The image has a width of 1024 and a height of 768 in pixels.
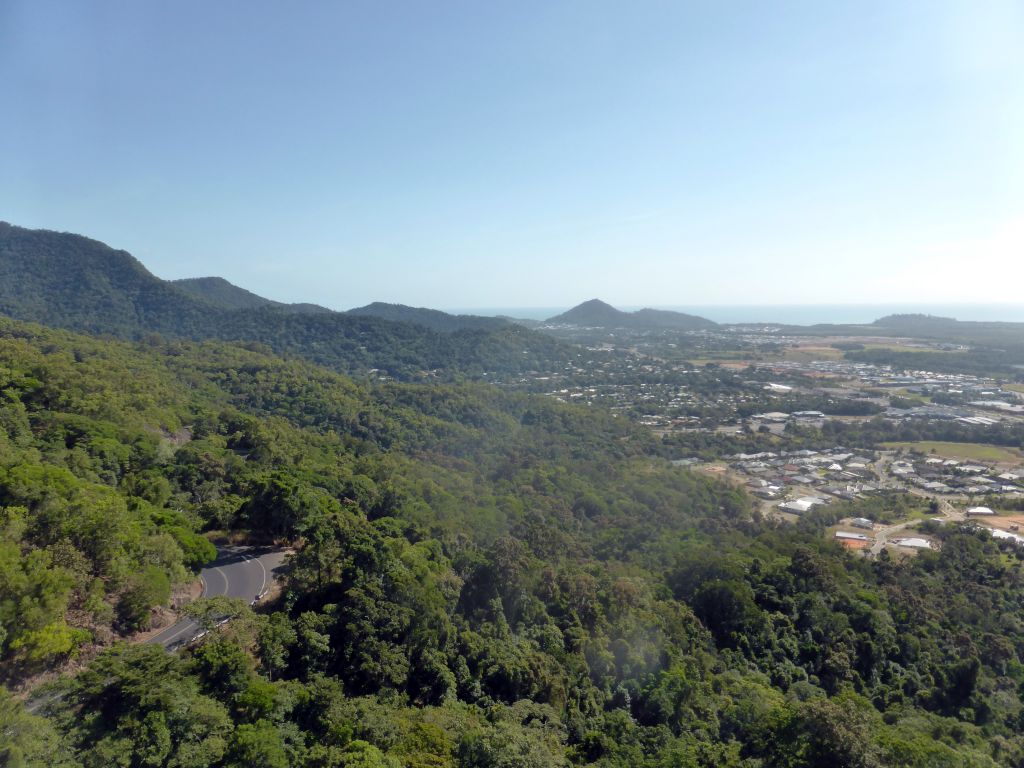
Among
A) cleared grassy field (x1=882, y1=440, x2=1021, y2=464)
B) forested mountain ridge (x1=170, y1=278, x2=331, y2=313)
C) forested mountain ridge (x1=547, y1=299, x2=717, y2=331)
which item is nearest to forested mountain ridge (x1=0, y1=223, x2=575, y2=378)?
forested mountain ridge (x1=170, y1=278, x2=331, y2=313)

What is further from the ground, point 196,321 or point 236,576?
point 196,321

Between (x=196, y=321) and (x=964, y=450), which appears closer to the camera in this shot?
(x=964, y=450)

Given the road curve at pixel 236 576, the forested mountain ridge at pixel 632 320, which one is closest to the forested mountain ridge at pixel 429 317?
the forested mountain ridge at pixel 632 320

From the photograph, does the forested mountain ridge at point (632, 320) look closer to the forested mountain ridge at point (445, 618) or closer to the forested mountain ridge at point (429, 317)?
the forested mountain ridge at point (429, 317)

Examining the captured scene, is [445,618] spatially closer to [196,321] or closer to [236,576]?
[236,576]

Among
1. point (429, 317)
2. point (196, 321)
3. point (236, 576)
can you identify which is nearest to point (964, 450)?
point (236, 576)

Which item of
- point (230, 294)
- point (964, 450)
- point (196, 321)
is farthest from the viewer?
point (230, 294)

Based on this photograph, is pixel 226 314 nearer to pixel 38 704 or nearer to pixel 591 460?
pixel 591 460
